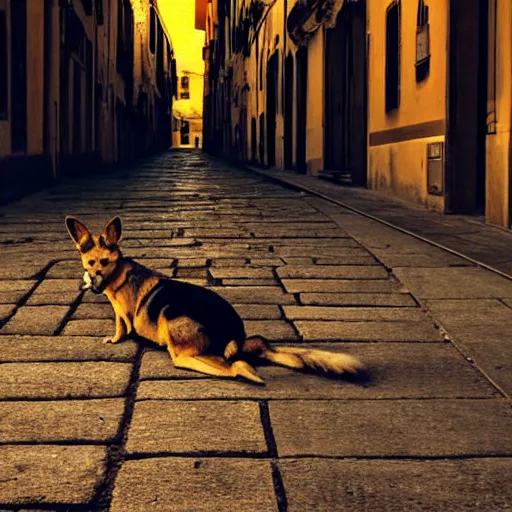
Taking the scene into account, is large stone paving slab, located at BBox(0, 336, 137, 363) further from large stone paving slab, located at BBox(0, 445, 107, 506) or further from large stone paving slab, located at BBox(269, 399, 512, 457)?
large stone paving slab, located at BBox(0, 445, 107, 506)

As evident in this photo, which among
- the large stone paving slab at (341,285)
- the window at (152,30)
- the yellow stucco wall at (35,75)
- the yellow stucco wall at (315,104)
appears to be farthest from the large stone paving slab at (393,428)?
the window at (152,30)

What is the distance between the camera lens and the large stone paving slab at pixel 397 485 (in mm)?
2029

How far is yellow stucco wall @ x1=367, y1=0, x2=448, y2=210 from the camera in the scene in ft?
29.3

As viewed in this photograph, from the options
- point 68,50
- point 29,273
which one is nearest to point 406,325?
point 29,273

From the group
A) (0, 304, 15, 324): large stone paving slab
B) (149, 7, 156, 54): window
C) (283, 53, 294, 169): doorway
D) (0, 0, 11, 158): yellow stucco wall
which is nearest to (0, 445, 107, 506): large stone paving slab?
(0, 304, 15, 324): large stone paving slab

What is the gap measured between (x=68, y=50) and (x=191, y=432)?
13908mm

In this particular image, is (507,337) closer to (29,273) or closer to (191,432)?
(191,432)

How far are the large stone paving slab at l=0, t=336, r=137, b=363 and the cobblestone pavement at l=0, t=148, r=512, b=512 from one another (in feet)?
0.04

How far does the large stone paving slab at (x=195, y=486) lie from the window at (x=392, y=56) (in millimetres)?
9141

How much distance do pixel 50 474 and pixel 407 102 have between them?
28.2 ft

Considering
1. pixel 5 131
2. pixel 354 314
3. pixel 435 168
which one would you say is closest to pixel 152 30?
pixel 5 131

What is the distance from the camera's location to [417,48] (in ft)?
31.7

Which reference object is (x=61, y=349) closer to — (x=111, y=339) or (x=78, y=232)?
(x=111, y=339)

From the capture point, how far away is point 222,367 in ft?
9.74
